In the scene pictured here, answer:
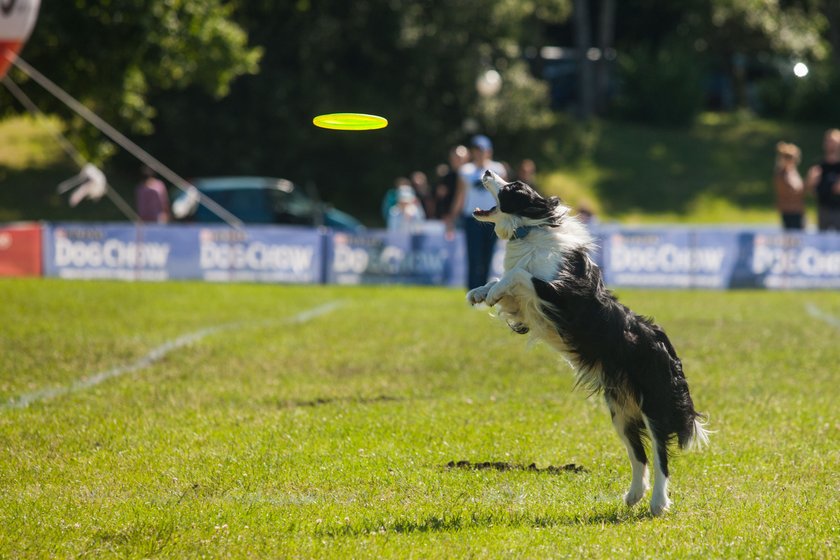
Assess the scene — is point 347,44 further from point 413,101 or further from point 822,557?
point 822,557

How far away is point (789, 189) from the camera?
20938 mm

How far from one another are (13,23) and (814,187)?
13193 millimetres

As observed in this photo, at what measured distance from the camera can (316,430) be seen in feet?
26.3

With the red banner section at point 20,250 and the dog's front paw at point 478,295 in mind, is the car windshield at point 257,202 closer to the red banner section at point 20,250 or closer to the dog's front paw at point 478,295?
the red banner section at point 20,250

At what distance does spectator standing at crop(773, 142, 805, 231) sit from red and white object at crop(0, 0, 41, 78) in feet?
41.8

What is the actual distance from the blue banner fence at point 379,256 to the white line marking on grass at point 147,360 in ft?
13.2

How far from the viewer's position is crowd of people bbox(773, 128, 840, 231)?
1959cm

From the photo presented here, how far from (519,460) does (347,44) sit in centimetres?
2927

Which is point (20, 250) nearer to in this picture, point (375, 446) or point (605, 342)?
point (375, 446)

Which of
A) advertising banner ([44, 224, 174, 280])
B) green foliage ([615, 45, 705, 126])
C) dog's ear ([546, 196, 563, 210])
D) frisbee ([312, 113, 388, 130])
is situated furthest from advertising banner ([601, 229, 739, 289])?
green foliage ([615, 45, 705, 126])

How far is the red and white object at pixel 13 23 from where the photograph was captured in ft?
40.3

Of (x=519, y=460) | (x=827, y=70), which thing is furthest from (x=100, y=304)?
→ (x=827, y=70)

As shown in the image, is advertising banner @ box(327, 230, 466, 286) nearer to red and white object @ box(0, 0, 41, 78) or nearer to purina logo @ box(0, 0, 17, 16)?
red and white object @ box(0, 0, 41, 78)

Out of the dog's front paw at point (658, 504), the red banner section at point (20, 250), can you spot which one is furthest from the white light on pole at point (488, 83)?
the dog's front paw at point (658, 504)
